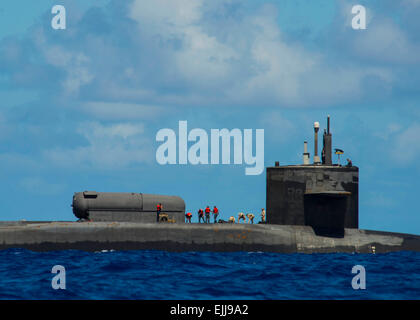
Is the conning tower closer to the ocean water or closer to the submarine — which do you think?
the submarine

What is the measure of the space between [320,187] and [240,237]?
4.81 m

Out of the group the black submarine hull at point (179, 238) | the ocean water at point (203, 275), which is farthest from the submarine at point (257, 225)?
the ocean water at point (203, 275)

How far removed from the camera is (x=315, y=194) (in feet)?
102

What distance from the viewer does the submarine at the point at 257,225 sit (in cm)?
2981

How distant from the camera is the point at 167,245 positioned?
30359 millimetres

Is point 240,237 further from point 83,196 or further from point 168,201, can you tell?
point 83,196

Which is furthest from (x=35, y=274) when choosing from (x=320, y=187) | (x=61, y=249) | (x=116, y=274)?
(x=320, y=187)

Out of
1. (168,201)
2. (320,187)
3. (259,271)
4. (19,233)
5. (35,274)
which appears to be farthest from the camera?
(168,201)

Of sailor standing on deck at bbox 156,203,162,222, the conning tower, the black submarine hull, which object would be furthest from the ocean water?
sailor standing on deck at bbox 156,203,162,222

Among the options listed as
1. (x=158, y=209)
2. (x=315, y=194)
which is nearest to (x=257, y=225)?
(x=315, y=194)

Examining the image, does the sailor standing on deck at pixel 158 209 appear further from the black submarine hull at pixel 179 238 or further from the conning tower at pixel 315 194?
the conning tower at pixel 315 194

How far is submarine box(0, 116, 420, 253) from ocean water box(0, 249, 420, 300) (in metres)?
0.60

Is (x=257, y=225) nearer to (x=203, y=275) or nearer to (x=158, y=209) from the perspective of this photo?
(x=158, y=209)
